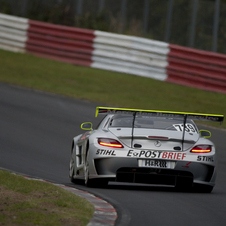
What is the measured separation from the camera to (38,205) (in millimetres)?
7336

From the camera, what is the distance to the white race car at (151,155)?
932cm

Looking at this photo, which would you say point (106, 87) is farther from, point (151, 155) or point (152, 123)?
point (151, 155)

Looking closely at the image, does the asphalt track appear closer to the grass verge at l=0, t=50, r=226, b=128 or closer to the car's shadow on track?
the car's shadow on track

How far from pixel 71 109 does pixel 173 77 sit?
17.9ft

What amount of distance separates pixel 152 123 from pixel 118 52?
13.5 m

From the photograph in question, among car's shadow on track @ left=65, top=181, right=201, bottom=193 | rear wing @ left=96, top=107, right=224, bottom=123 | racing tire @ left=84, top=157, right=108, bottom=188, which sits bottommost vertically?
car's shadow on track @ left=65, top=181, right=201, bottom=193

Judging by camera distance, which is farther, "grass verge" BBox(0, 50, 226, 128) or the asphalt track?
"grass verge" BBox(0, 50, 226, 128)

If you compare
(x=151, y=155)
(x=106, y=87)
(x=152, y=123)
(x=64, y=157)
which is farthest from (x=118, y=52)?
(x=151, y=155)

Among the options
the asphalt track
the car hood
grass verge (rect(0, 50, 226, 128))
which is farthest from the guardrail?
the car hood

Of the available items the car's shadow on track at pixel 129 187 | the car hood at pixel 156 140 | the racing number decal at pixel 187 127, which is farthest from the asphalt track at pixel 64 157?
the racing number decal at pixel 187 127

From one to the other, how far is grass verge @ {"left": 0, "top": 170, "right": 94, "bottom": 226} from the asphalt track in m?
0.47

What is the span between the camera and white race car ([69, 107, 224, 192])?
367 inches

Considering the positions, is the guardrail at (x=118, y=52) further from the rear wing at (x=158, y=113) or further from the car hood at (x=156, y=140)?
the car hood at (x=156, y=140)

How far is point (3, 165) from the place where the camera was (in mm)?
11750
